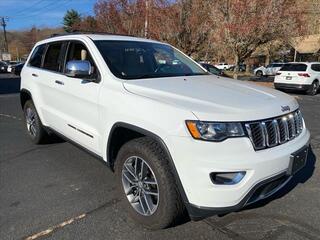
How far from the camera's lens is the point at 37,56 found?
5973 millimetres

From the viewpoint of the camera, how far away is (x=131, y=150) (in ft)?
11.3

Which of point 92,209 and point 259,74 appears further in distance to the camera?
point 259,74

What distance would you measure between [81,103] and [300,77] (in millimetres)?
15421

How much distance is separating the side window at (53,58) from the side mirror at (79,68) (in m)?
1.11

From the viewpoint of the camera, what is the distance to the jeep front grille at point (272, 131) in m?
3.03

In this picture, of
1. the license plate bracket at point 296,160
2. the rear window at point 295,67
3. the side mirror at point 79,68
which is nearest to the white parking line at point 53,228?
the side mirror at point 79,68

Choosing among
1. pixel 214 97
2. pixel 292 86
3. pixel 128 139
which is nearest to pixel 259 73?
pixel 292 86

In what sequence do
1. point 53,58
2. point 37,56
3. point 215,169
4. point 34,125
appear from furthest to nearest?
point 34,125 < point 37,56 < point 53,58 < point 215,169

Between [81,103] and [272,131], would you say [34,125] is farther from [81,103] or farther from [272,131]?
[272,131]

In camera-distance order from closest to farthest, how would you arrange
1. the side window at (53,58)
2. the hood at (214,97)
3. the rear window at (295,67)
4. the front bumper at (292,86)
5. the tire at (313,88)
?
the hood at (214,97) → the side window at (53,58) → the front bumper at (292,86) → the tire at (313,88) → the rear window at (295,67)

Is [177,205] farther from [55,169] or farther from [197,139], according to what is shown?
[55,169]

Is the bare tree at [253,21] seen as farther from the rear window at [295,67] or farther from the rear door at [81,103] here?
the rear door at [81,103]

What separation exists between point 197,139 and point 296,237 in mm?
1368

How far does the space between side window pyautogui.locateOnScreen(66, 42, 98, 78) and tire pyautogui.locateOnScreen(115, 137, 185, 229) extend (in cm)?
110
